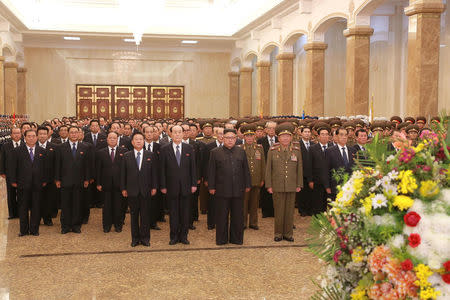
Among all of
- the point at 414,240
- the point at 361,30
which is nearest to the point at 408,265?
the point at 414,240

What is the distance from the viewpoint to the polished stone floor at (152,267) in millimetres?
5438

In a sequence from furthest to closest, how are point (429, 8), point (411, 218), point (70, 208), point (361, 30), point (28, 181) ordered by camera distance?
point (361, 30) → point (429, 8) → point (70, 208) → point (28, 181) → point (411, 218)

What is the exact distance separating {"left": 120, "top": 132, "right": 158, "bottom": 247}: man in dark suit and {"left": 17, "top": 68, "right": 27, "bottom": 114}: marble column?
2354 cm

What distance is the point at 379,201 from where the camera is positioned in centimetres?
227

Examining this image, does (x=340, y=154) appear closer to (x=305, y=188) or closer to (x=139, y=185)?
(x=305, y=188)

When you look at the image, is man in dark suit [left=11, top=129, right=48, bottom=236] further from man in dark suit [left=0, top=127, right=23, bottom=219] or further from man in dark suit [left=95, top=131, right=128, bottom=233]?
man in dark suit [left=95, top=131, right=128, bottom=233]

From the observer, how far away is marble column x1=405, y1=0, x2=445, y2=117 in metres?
11.2

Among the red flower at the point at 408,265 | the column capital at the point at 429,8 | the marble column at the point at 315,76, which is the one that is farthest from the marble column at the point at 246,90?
the red flower at the point at 408,265

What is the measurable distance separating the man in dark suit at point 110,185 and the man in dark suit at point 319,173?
3343 mm

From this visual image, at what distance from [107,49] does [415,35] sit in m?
23.4

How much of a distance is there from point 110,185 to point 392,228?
6.74 meters

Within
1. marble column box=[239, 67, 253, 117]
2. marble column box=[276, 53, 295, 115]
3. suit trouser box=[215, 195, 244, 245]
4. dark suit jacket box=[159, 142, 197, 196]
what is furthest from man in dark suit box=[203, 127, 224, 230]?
marble column box=[239, 67, 253, 117]

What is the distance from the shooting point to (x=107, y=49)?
31.5m

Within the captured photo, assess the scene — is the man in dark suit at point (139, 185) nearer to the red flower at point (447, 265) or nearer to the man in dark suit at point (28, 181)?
the man in dark suit at point (28, 181)
